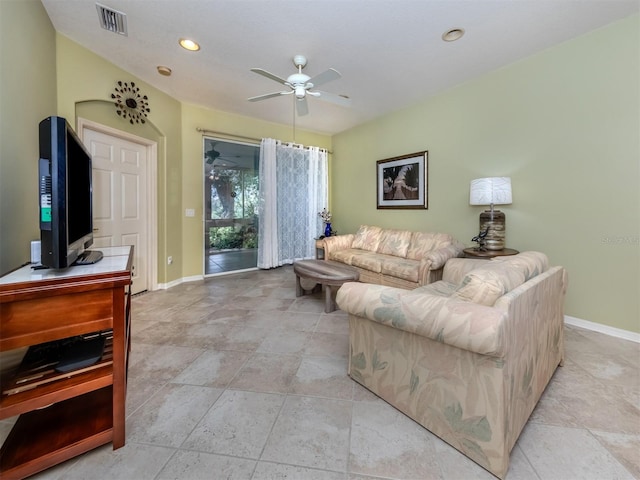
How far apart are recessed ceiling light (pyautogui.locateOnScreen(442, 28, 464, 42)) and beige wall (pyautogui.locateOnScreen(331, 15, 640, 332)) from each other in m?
0.98

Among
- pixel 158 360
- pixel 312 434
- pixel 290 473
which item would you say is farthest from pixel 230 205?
pixel 290 473

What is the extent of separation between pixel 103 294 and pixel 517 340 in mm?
1808

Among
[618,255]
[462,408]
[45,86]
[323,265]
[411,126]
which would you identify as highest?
[411,126]

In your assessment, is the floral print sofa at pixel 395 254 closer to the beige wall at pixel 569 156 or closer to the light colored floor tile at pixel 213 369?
the beige wall at pixel 569 156

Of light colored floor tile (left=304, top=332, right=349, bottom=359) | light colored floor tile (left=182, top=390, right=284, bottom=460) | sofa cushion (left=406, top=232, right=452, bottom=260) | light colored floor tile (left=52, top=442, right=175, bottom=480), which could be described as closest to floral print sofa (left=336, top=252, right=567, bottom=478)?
light colored floor tile (left=304, top=332, right=349, bottom=359)

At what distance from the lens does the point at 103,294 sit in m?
1.16

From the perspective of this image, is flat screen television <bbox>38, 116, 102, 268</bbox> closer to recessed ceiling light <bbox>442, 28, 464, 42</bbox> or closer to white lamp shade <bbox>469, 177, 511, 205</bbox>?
recessed ceiling light <bbox>442, 28, 464, 42</bbox>

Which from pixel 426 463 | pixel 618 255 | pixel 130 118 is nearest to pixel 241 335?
pixel 426 463

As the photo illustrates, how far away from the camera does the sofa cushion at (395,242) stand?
3.91m

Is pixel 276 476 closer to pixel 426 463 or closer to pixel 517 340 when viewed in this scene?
pixel 426 463

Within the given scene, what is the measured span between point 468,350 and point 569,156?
2699 mm

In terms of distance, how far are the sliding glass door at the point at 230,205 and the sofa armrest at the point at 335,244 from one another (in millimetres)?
1440

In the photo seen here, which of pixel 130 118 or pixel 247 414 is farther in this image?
pixel 130 118

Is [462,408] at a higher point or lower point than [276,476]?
higher
